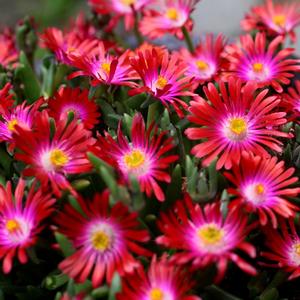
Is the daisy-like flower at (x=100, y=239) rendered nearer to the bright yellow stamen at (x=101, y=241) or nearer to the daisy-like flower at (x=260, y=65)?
the bright yellow stamen at (x=101, y=241)

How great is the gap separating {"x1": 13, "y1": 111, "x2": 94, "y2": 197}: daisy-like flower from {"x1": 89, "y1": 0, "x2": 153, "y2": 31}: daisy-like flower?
502 mm

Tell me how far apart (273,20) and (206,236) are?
644 mm

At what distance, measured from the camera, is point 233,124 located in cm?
84

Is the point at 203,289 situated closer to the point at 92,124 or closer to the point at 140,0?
the point at 92,124

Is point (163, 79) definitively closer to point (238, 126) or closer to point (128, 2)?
point (238, 126)

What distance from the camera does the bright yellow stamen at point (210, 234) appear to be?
0.70 m

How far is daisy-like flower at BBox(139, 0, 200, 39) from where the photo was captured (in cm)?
116

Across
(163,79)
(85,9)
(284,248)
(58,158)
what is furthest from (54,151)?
(85,9)

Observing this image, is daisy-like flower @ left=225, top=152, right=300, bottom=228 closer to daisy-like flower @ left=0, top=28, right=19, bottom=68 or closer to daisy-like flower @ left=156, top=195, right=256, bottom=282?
daisy-like flower @ left=156, top=195, right=256, bottom=282

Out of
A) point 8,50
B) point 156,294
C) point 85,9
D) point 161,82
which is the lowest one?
point 156,294

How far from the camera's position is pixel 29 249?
73 cm

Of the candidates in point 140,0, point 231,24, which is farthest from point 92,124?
point 231,24

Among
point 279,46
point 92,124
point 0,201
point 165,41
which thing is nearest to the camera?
point 0,201

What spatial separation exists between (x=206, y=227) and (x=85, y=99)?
0.97 ft
